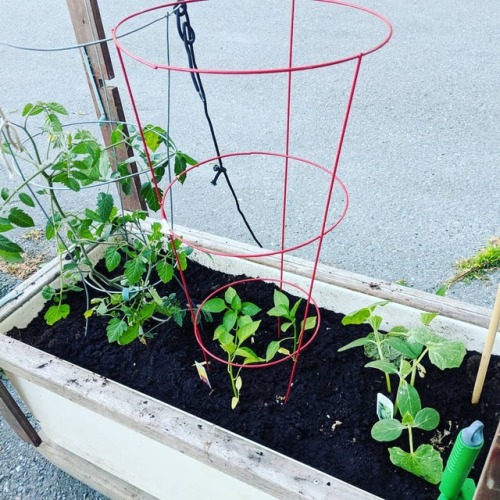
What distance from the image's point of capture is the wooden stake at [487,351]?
782mm

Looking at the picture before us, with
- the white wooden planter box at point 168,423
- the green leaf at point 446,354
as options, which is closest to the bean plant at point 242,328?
the white wooden planter box at point 168,423

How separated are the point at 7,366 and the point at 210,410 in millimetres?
391

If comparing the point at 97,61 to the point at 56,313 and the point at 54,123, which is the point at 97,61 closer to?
the point at 54,123

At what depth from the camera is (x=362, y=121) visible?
8.25ft

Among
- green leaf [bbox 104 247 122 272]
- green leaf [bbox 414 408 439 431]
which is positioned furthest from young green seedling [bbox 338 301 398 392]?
green leaf [bbox 104 247 122 272]

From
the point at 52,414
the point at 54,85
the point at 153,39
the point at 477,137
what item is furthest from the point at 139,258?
the point at 153,39

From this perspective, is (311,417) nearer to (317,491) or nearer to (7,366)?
(317,491)

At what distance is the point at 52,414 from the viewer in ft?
3.61

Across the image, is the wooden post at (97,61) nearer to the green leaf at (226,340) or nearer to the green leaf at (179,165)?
the green leaf at (179,165)

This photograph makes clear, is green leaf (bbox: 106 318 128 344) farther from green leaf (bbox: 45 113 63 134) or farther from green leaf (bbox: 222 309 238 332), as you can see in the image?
green leaf (bbox: 45 113 63 134)

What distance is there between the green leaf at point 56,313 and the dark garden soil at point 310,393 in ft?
0.16

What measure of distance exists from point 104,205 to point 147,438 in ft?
1.37

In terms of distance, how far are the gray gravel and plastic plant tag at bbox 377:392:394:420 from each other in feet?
2.39

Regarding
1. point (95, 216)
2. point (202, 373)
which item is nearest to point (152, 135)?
point (95, 216)
